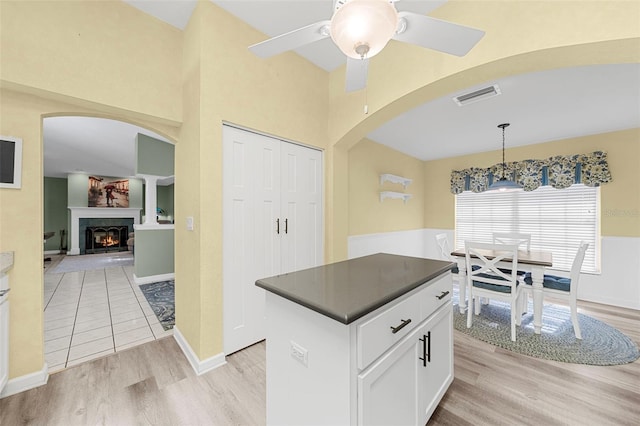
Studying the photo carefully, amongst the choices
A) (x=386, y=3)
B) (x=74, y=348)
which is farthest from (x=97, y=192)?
(x=386, y=3)

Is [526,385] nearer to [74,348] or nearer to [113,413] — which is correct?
[113,413]

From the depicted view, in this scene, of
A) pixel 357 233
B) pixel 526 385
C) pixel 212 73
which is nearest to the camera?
pixel 526 385

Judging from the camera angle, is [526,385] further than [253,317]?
No

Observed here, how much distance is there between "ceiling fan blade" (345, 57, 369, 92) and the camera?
55.1 inches

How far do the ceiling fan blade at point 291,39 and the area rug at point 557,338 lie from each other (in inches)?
119

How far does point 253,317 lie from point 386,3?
7.95 feet

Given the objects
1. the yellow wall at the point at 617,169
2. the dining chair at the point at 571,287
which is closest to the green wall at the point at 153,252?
the dining chair at the point at 571,287

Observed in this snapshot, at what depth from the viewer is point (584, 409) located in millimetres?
1585

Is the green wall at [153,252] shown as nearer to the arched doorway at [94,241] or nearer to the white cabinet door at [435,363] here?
the arched doorway at [94,241]

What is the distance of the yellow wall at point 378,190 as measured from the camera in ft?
12.7

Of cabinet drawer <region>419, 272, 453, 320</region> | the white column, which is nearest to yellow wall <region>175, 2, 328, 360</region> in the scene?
cabinet drawer <region>419, 272, 453, 320</region>

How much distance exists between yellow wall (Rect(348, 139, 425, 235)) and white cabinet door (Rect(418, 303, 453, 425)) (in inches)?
87.9

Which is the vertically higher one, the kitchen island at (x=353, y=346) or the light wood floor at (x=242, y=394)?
the kitchen island at (x=353, y=346)

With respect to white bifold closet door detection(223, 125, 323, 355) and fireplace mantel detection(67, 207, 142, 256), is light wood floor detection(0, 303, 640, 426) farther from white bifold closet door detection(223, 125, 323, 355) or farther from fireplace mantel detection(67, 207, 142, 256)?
fireplace mantel detection(67, 207, 142, 256)
